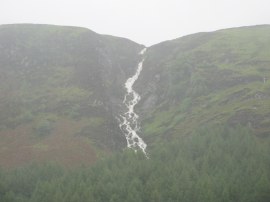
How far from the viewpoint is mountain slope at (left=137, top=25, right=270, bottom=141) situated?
11231 centimetres

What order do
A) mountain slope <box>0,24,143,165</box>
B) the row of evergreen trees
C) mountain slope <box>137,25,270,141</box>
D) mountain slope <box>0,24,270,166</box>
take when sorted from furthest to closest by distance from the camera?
1. mountain slope <box>137,25,270,141</box>
2. mountain slope <box>0,24,143,165</box>
3. mountain slope <box>0,24,270,166</box>
4. the row of evergreen trees

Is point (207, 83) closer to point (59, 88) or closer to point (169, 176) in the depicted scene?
point (59, 88)

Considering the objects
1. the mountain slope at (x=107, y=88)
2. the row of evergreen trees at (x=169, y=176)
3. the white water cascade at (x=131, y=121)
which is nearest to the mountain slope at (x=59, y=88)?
the mountain slope at (x=107, y=88)

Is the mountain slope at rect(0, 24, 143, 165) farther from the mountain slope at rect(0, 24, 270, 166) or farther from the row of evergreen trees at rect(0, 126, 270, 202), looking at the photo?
the row of evergreen trees at rect(0, 126, 270, 202)

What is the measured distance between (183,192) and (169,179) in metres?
5.88

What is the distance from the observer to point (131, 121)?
427 ft

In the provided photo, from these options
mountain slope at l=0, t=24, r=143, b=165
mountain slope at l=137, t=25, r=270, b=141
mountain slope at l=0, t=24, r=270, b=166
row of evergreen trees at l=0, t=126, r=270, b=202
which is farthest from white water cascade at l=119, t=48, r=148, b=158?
row of evergreen trees at l=0, t=126, r=270, b=202

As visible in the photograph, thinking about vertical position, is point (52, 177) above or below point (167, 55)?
below

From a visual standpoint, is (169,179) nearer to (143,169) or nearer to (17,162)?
(143,169)

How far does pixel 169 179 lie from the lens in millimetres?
76812

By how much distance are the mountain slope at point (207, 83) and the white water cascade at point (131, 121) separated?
9.12 feet

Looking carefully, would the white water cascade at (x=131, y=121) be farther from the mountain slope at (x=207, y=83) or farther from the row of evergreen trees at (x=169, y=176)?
the row of evergreen trees at (x=169, y=176)

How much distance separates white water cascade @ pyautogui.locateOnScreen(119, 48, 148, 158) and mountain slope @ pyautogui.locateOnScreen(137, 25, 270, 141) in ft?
9.12

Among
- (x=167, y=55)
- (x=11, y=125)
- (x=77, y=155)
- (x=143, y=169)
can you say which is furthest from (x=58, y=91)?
(x=143, y=169)
